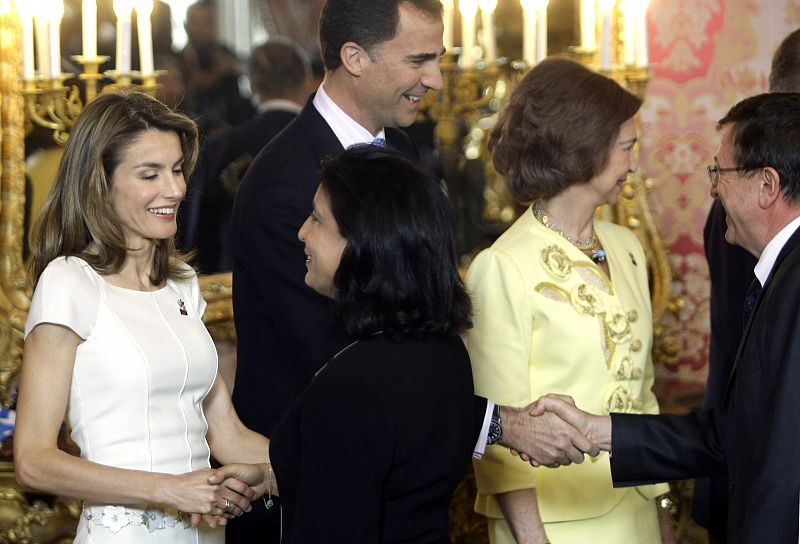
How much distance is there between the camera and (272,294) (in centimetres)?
283

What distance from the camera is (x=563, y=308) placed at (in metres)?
3.02

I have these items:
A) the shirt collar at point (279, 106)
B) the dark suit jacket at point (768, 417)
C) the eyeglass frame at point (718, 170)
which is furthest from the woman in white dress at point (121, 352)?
the shirt collar at point (279, 106)

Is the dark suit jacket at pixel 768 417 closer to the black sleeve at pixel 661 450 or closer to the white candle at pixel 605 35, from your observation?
the black sleeve at pixel 661 450

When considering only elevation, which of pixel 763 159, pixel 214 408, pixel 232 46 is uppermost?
pixel 232 46

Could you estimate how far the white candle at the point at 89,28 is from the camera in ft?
12.5

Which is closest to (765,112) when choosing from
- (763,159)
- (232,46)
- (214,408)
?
(763,159)

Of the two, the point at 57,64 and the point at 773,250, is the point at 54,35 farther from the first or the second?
the point at 773,250

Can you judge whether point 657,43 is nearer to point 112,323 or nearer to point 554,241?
point 554,241

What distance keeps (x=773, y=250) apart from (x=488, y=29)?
7.48 feet

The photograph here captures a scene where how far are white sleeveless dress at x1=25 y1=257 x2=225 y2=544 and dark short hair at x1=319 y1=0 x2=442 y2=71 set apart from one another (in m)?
0.91

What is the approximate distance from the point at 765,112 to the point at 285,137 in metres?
1.20

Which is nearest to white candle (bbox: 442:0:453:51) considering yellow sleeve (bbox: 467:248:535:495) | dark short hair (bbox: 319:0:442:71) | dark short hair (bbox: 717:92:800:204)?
dark short hair (bbox: 319:0:442:71)

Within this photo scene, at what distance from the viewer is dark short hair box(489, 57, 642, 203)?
3.14 meters

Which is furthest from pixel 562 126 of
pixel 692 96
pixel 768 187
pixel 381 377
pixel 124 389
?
pixel 692 96
